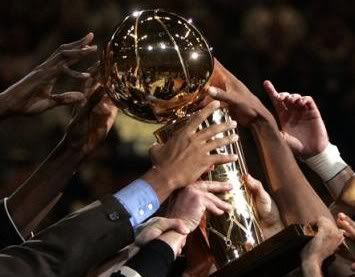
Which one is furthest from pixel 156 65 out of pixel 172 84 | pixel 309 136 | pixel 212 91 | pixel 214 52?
pixel 214 52

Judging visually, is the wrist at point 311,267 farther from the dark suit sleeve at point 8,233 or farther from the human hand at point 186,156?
the dark suit sleeve at point 8,233

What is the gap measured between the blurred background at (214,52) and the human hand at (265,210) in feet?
6.64

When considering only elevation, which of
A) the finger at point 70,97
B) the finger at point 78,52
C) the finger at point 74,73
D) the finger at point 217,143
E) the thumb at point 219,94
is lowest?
the finger at point 217,143

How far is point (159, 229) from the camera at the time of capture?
174cm

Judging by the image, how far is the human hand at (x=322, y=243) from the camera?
177 centimetres

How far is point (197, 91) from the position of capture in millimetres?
1849

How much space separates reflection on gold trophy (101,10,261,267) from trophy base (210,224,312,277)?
0.15m

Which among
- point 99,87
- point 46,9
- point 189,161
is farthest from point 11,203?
point 46,9

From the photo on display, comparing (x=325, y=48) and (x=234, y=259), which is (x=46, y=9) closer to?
(x=325, y=48)

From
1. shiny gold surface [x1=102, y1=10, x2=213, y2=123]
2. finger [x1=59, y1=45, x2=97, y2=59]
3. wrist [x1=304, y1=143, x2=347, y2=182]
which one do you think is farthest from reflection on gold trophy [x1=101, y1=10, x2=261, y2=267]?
wrist [x1=304, y1=143, x2=347, y2=182]

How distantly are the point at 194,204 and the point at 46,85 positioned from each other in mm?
494

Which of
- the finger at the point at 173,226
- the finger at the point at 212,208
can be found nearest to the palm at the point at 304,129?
the finger at the point at 212,208

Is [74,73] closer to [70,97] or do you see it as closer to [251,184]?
[70,97]

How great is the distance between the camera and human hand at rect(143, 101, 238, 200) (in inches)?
69.1
